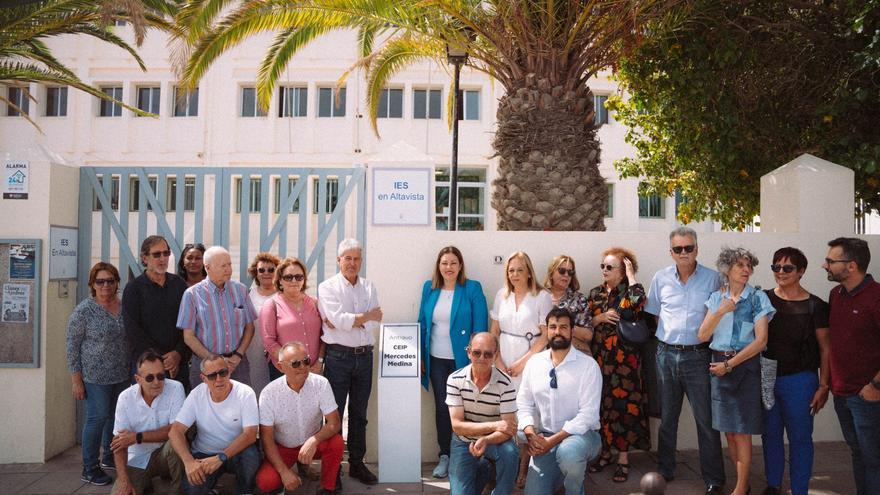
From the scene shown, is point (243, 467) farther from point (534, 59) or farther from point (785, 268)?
point (534, 59)

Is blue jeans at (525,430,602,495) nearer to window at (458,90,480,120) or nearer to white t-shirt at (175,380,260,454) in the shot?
white t-shirt at (175,380,260,454)

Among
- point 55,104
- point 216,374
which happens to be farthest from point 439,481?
point 55,104

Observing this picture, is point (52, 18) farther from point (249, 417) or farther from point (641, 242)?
point (641, 242)

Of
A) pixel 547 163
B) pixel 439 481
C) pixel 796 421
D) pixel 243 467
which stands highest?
pixel 547 163

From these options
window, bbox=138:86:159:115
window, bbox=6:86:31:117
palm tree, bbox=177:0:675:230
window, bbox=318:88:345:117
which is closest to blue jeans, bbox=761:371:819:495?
palm tree, bbox=177:0:675:230

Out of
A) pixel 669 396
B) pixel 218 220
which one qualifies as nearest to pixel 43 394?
pixel 218 220

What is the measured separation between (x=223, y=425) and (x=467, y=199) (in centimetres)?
1693

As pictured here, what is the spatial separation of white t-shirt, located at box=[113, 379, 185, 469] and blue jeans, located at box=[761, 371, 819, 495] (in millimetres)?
4295

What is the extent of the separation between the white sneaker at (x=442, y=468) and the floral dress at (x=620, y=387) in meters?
1.28

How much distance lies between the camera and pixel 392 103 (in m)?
20.7

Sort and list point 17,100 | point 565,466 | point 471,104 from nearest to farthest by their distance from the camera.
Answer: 1. point 565,466
2. point 471,104
3. point 17,100

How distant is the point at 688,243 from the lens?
4.83m

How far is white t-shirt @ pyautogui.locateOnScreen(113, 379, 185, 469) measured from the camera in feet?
14.9

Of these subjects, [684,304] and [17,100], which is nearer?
[684,304]
